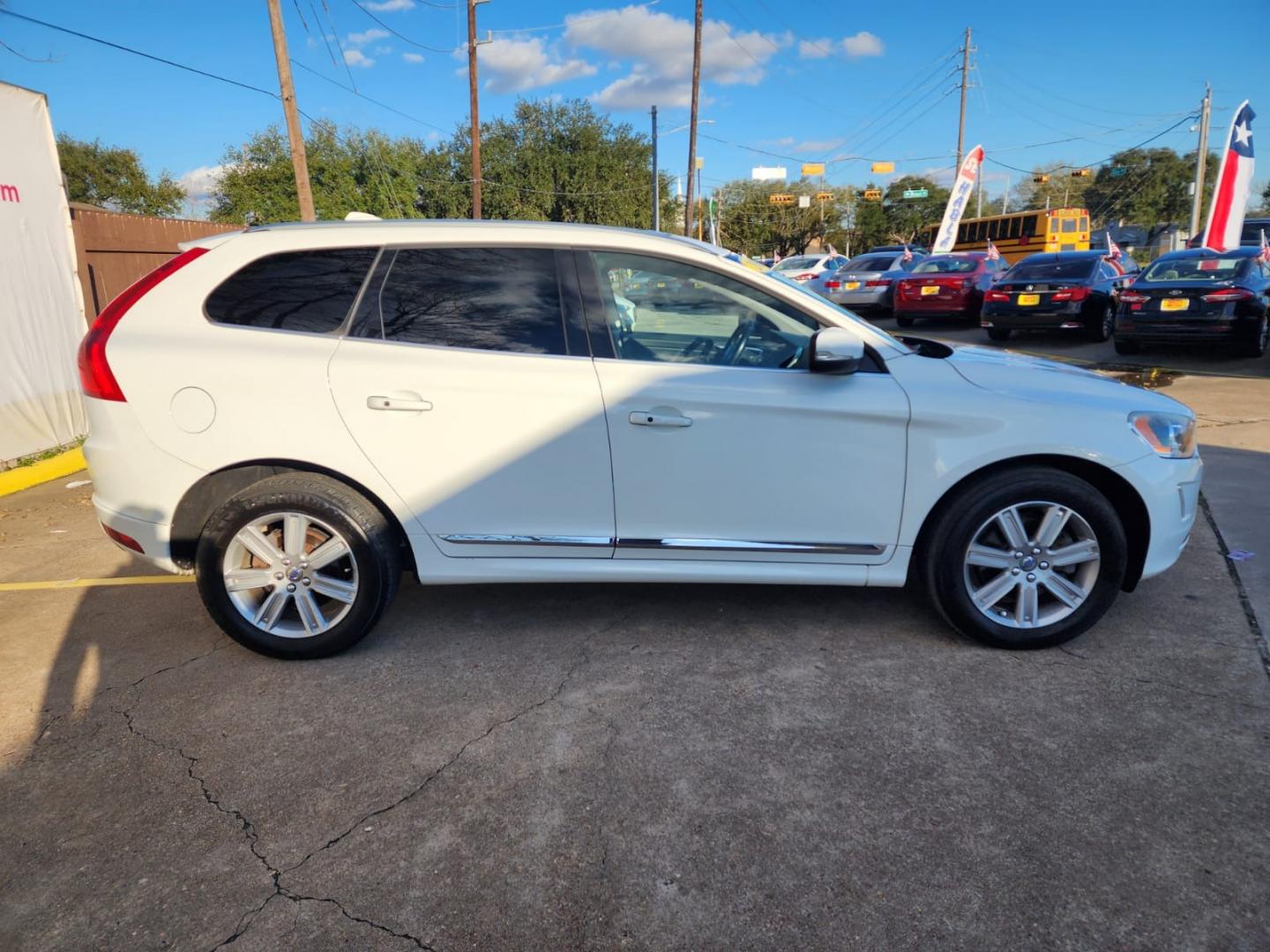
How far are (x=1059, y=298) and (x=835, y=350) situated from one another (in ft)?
40.7

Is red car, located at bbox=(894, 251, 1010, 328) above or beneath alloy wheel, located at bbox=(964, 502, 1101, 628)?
above

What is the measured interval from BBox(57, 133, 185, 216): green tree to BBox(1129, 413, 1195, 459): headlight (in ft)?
176

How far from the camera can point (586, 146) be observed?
46.2 m

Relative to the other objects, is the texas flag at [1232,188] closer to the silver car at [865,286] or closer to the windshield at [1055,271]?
the windshield at [1055,271]

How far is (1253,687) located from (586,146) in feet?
155

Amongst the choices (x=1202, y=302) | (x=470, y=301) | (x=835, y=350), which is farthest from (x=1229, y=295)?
(x=470, y=301)

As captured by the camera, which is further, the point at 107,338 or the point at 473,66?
the point at 473,66

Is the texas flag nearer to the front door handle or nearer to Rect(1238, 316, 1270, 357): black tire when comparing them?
Rect(1238, 316, 1270, 357): black tire

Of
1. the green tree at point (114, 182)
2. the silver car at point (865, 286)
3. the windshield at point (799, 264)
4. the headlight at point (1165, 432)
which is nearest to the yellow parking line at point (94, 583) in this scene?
the headlight at point (1165, 432)

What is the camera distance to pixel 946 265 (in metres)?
18.0

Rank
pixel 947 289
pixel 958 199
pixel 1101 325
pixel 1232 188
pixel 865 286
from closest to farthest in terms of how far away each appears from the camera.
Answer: pixel 1101 325 → pixel 1232 188 → pixel 947 289 → pixel 865 286 → pixel 958 199

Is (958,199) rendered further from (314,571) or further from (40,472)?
(314,571)

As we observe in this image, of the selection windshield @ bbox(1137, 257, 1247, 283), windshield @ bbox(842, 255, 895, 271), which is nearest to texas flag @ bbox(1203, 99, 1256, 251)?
windshield @ bbox(1137, 257, 1247, 283)

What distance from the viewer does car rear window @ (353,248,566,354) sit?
3.35 metres
